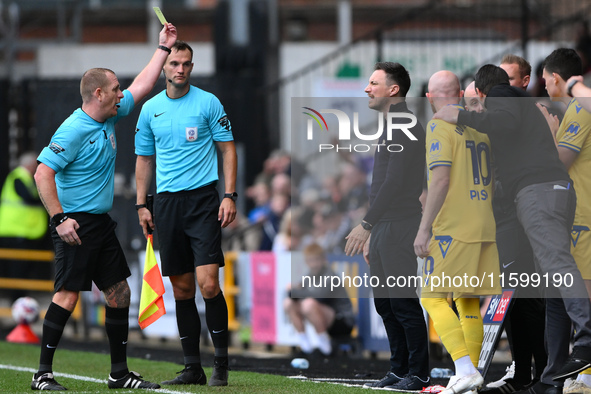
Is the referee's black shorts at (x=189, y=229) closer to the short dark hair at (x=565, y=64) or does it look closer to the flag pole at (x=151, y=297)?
the flag pole at (x=151, y=297)

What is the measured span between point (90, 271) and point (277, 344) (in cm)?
544

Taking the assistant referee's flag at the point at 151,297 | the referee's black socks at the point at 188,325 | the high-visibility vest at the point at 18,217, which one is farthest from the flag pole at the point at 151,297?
the high-visibility vest at the point at 18,217

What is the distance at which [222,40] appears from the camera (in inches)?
679

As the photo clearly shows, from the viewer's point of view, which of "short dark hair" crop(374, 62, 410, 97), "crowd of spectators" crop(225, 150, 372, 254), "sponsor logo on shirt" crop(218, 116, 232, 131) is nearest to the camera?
"short dark hair" crop(374, 62, 410, 97)

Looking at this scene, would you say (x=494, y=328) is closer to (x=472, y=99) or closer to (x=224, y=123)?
(x=472, y=99)

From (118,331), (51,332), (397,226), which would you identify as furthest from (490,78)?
(51,332)

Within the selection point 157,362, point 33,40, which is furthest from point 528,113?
point 33,40

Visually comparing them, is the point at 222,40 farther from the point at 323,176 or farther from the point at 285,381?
the point at 285,381

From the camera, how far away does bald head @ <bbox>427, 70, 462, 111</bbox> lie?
6.67 metres

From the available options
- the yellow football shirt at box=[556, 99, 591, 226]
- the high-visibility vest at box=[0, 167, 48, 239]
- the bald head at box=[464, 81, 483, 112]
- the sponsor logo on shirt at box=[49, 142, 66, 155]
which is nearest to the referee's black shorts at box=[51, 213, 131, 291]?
the sponsor logo on shirt at box=[49, 142, 66, 155]

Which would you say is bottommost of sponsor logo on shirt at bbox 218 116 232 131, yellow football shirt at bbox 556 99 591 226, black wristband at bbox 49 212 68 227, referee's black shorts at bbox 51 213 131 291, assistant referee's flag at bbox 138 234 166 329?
assistant referee's flag at bbox 138 234 166 329

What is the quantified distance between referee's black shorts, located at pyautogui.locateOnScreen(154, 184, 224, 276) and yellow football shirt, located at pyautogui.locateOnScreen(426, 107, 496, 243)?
161 cm

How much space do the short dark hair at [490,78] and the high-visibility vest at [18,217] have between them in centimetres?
1011

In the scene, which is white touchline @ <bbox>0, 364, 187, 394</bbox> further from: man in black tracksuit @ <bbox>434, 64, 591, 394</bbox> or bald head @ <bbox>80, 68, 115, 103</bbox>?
man in black tracksuit @ <bbox>434, 64, 591, 394</bbox>
